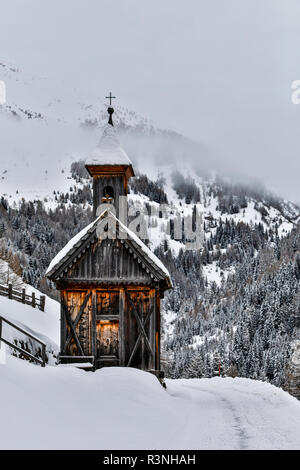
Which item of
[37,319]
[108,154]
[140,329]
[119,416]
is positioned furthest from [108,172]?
[37,319]

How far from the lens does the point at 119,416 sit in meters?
14.1

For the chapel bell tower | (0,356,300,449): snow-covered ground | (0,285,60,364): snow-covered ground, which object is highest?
the chapel bell tower

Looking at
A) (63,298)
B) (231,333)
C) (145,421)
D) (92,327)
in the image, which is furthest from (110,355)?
(231,333)

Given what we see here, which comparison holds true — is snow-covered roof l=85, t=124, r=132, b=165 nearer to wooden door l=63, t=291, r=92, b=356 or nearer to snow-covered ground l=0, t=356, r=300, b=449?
wooden door l=63, t=291, r=92, b=356

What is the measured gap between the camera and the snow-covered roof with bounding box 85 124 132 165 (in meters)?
25.6

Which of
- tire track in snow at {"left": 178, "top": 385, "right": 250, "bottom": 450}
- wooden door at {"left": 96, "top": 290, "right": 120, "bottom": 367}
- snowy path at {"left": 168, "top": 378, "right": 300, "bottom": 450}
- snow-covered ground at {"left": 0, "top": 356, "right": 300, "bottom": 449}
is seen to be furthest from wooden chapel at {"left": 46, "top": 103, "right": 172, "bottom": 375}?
snowy path at {"left": 168, "top": 378, "right": 300, "bottom": 450}

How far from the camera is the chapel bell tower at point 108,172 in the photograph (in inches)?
1003

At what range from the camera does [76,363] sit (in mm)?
21125

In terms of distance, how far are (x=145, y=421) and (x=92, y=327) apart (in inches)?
312

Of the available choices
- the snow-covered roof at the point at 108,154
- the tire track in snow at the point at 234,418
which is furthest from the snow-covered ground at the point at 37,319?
the snow-covered roof at the point at 108,154

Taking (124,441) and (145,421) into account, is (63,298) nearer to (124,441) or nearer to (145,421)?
(145,421)

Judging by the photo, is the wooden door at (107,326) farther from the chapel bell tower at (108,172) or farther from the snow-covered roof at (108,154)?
the snow-covered roof at (108,154)
